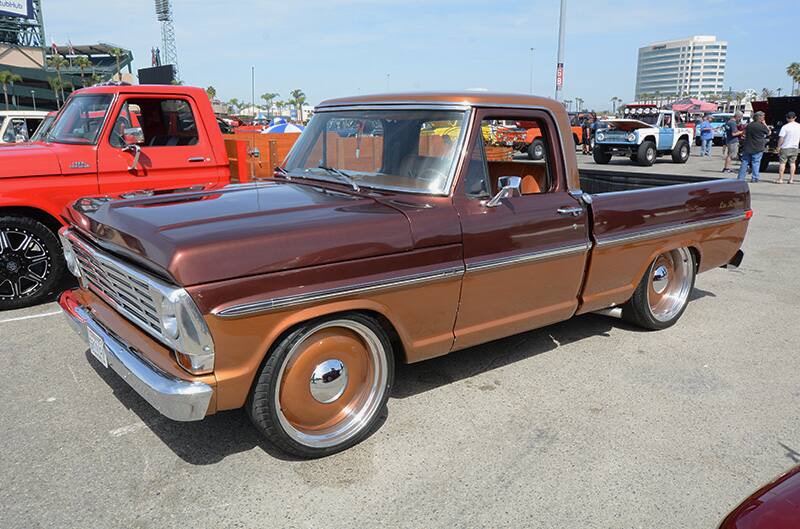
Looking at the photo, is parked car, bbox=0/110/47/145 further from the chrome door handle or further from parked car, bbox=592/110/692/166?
parked car, bbox=592/110/692/166

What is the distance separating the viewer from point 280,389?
2.95 metres

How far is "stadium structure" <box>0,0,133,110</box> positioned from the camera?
202 feet

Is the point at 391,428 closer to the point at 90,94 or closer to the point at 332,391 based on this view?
the point at 332,391

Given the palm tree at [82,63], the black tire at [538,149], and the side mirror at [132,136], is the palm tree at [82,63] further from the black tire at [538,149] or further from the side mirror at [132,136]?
the side mirror at [132,136]

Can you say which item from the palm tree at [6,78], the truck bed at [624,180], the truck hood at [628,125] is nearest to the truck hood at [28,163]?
the truck bed at [624,180]

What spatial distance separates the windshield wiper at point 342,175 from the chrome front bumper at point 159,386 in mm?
1553

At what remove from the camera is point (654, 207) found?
455 cm

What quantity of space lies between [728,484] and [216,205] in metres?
2.99

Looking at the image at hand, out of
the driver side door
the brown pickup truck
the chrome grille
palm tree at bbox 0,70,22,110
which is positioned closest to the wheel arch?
the driver side door

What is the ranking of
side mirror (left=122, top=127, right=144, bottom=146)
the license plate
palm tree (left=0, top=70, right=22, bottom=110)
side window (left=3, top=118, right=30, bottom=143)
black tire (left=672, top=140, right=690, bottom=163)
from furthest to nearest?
palm tree (left=0, top=70, right=22, bottom=110) → black tire (left=672, top=140, right=690, bottom=163) → side window (left=3, top=118, right=30, bottom=143) → side mirror (left=122, top=127, right=144, bottom=146) → the license plate

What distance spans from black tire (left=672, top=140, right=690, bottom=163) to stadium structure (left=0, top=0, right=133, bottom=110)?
51058 mm

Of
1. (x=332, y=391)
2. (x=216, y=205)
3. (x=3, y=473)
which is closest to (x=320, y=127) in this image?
(x=216, y=205)

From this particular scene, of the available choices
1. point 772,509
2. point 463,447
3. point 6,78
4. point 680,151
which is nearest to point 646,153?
point 680,151

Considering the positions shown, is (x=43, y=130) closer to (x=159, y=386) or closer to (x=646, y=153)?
(x=159, y=386)
